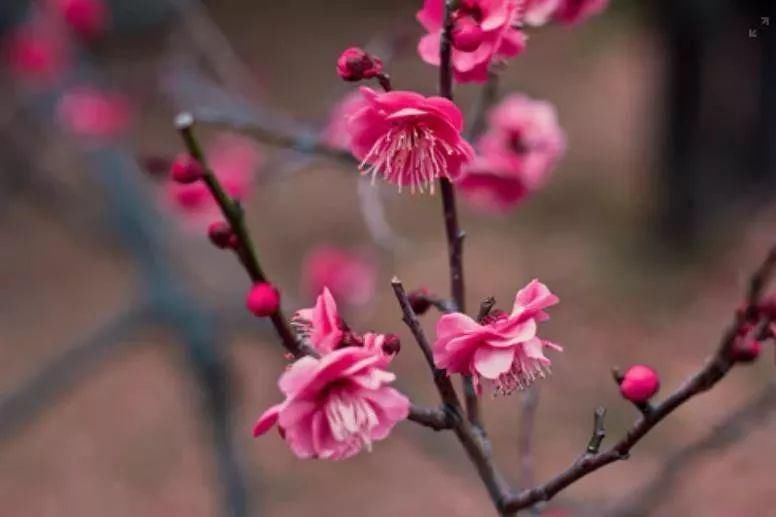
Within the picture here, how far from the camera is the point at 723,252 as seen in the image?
3.43 meters

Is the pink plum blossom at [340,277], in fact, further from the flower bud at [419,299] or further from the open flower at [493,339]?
the open flower at [493,339]

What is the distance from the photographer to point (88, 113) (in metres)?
2.24

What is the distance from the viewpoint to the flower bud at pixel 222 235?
0.60 meters

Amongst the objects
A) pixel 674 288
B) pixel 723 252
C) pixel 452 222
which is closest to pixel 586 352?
pixel 674 288

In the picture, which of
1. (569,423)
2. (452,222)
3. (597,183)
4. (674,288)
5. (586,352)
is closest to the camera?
(452,222)

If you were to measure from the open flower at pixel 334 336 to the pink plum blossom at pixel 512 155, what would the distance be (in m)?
0.35

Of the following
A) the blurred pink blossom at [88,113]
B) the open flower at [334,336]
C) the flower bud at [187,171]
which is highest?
the flower bud at [187,171]

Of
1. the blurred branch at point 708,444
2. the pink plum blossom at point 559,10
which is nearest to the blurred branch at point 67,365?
the blurred branch at point 708,444

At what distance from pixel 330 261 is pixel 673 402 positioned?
1258 mm

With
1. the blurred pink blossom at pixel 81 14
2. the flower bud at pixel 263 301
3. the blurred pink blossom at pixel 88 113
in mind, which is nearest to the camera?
the flower bud at pixel 263 301

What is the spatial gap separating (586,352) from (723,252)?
0.84 metres

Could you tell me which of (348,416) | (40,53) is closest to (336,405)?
(348,416)

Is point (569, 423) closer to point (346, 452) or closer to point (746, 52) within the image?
point (746, 52)

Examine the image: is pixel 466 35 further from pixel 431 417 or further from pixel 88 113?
pixel 88 113
